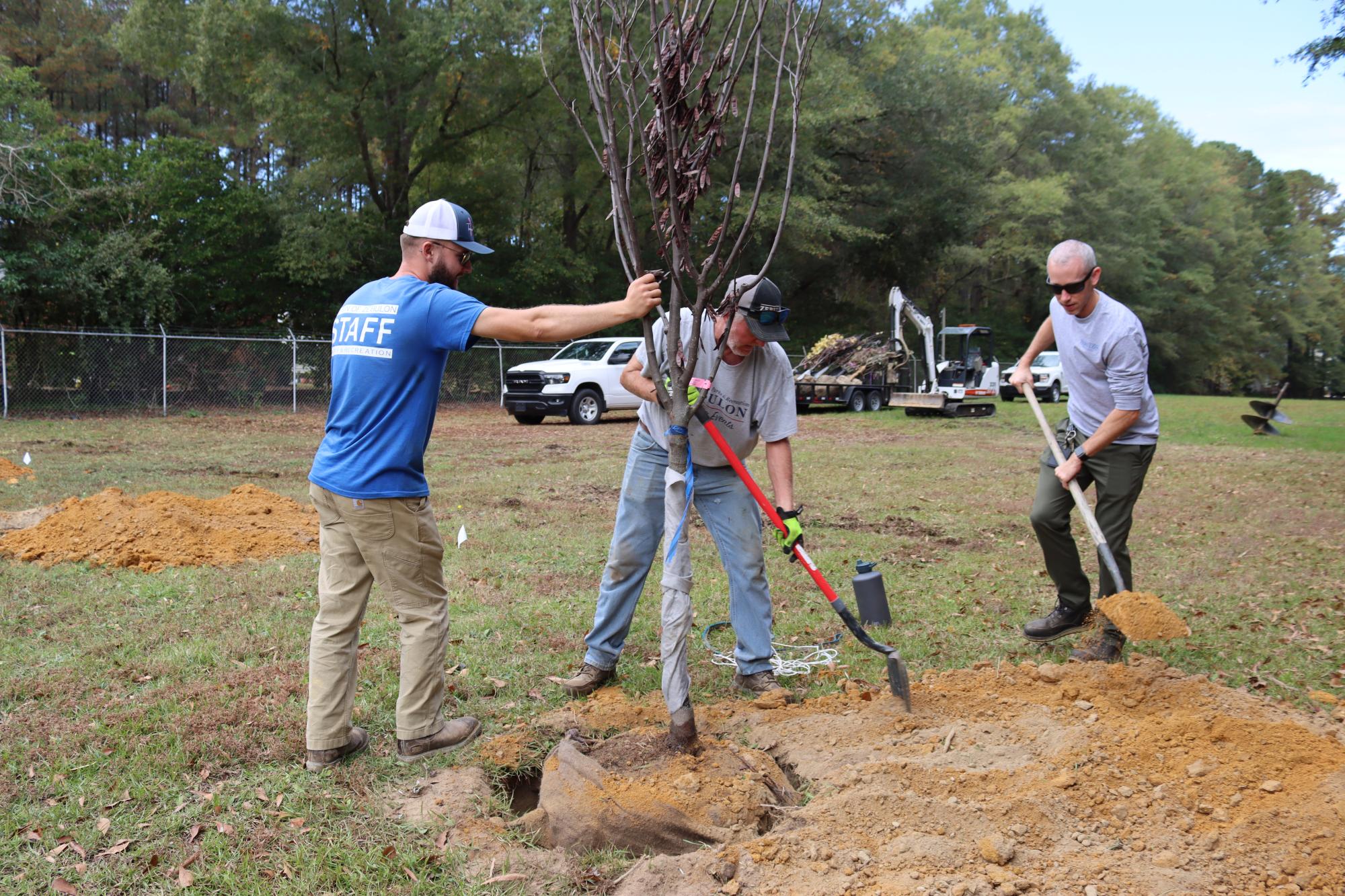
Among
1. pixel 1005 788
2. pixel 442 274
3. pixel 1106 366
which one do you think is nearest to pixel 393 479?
pixel 442 274

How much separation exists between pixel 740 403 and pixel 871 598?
3.42 feet

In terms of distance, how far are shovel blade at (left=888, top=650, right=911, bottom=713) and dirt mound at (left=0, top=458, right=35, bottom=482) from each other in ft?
32.6

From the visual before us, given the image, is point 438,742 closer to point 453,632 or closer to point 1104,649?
point 453,632

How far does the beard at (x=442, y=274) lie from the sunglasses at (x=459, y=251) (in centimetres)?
5

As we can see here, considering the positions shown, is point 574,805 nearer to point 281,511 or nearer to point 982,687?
point 982,687

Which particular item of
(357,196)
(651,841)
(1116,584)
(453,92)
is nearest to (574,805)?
(651,841)

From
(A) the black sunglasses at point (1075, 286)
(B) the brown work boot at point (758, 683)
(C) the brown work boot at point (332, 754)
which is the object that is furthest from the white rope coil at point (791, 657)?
(A) the black sunglasses at point (1075, 286)

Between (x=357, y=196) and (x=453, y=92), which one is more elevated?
(x=453, y=92)

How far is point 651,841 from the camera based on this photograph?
10.2ft

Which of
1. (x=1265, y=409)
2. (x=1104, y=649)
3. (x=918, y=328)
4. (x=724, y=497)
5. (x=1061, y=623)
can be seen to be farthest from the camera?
(x=918, y=328)

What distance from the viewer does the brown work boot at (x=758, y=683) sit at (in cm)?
439

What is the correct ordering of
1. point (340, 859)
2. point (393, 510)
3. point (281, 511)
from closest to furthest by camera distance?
point (340, 859) → point (393, 510) → point (281, 511)

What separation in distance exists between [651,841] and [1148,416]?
329 centimetres

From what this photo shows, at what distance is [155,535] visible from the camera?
6.92 metres
